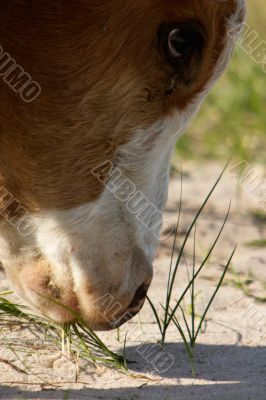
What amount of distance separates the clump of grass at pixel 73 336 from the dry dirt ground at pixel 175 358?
0.13 ft

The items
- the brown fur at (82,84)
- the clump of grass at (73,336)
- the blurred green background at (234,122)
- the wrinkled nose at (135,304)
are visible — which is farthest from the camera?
the blurred green background at (234,122)

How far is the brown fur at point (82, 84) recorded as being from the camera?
7.78 feet

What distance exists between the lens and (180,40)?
98.5 inches

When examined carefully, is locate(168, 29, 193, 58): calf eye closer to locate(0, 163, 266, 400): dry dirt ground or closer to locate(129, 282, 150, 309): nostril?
locate(129, 282, 150, 309): nostril

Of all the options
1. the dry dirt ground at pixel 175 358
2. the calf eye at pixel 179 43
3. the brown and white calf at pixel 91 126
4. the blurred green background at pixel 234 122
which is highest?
the blurred green background at pixel 234 122

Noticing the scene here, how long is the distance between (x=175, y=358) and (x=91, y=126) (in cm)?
99

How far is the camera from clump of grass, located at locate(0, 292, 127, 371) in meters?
2.91

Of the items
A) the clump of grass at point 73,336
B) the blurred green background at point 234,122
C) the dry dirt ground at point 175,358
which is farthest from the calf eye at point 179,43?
the blurred green background at point 234,122

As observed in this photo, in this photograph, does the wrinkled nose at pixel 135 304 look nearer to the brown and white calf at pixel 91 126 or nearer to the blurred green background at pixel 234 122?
the brown and white calf at pixel 91 126

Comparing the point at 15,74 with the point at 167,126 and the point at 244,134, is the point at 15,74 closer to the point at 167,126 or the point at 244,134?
the point at 167,126

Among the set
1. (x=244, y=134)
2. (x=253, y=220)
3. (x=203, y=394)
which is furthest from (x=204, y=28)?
(x=244, y=134)

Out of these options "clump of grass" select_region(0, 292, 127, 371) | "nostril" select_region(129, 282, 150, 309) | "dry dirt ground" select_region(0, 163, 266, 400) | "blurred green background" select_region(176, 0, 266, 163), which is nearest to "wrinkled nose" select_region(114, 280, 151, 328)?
"nostril" select_region(129, 282, 150, 309)

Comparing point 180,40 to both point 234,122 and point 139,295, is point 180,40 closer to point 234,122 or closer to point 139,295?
point 139,295

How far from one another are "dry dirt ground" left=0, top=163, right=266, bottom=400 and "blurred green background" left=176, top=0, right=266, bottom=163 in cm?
185
